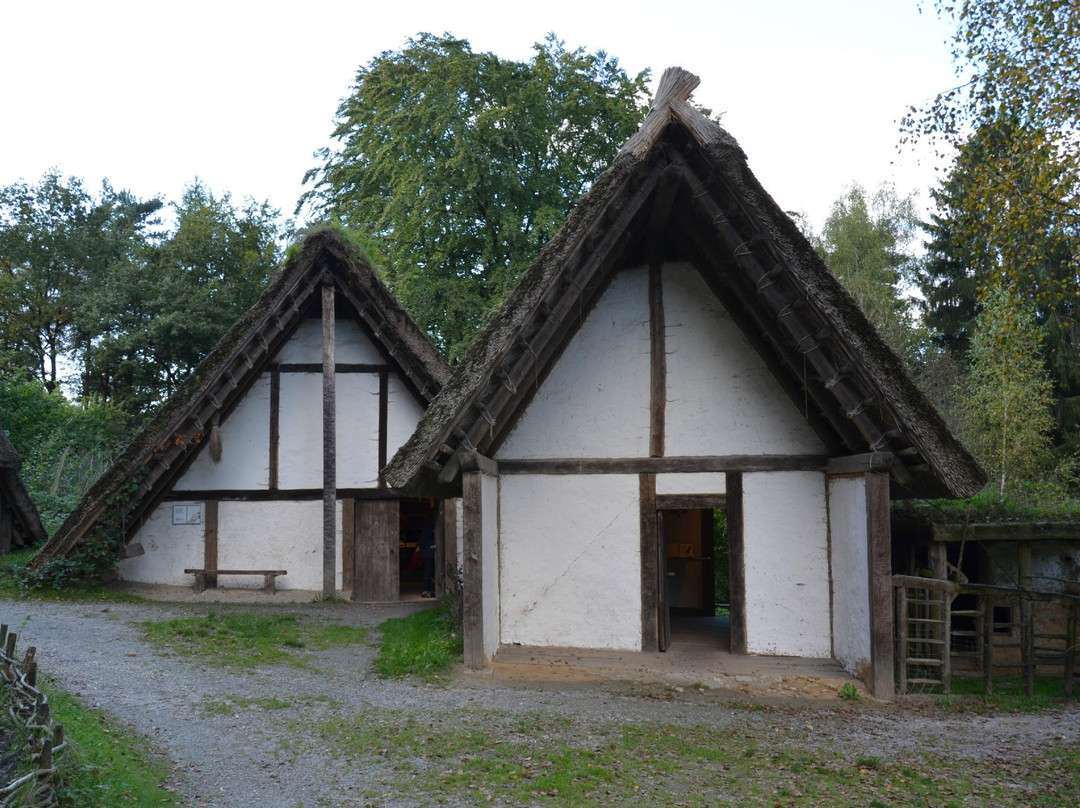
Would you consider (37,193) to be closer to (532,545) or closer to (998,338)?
(532,545)

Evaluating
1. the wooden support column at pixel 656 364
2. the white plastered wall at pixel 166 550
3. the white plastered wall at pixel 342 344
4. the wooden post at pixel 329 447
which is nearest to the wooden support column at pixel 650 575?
the wooden support column at pixel 656 364

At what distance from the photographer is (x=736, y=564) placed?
9180 millimetres

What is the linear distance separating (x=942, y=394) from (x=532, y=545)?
73.9ft

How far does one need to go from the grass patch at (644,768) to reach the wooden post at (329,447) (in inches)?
276

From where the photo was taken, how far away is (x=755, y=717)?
7.55 metres

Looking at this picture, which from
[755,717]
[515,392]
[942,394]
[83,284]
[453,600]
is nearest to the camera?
[755,717]

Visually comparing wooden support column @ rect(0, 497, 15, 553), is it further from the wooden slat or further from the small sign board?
the wooden slat

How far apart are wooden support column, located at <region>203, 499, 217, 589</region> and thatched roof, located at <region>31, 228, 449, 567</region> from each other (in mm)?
804

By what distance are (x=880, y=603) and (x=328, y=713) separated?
5300 millimetres

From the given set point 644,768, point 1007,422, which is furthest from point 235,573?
point 1007,422

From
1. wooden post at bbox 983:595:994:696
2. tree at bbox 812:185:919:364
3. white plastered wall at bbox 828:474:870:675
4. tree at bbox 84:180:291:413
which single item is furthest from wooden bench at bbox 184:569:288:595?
tree at bbox 812:185:919:364


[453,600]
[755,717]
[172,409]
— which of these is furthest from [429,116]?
[755,717]

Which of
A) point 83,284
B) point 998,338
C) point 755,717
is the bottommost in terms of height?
point 755,717

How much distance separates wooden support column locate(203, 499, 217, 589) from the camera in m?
14.3
